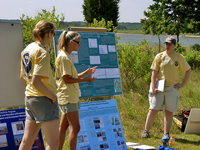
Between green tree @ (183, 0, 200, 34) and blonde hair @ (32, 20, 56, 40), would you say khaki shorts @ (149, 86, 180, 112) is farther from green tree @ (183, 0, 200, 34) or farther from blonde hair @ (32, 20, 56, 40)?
green tree @ (183, 0, 200, 34)

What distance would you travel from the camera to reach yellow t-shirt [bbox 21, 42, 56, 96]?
2795mm

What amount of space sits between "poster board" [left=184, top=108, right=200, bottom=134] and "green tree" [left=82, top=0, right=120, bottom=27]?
1678 cm

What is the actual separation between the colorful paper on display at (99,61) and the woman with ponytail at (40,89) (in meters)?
1.44

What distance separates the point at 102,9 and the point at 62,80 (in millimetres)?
Result: 19101

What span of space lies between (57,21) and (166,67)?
396cm

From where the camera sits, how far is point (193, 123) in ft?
19.4

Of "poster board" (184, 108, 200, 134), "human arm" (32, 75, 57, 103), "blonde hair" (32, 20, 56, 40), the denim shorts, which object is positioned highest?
"blonde hair" (32, 20, 56, 40)

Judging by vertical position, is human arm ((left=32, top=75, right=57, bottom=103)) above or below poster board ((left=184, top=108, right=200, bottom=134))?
above

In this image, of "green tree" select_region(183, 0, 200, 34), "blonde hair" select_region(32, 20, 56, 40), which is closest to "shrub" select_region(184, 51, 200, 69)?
"green tree" select_region(183, 0, 200, 34)

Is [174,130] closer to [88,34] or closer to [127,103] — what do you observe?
[127,103]

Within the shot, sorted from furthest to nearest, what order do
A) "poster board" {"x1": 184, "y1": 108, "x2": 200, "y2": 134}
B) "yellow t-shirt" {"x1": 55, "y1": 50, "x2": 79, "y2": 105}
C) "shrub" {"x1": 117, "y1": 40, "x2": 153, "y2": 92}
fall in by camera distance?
"shrub" {"x1": 117, "y1": 40, "x2": 153, "y2": 92}, "poster board" {"x1": 184, "y1": 108, "x2": 200, "y2": 134}, "yellow t-shirt" {"x1": 55, "y1": 50, "x2": 79, "y2": 105}

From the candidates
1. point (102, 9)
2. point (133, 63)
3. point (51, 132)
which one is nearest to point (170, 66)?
point (51, 132)

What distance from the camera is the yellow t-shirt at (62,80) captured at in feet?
11.3

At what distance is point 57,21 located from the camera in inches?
312
